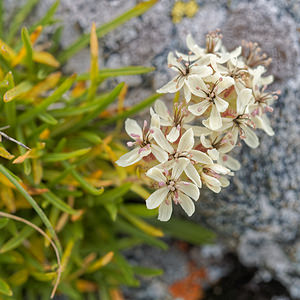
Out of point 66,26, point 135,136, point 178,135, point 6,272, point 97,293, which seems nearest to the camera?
point 178,135

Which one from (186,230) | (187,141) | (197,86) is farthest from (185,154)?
(186,230)

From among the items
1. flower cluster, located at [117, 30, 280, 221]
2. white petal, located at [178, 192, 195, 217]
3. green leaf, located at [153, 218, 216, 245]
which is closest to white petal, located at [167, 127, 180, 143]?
flower cluster, located at [117, 30, 280, 221]

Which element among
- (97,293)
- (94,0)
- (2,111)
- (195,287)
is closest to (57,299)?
(97,293)

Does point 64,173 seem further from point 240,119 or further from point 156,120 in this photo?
point 240,119

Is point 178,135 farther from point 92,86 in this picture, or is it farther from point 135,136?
point 92,86

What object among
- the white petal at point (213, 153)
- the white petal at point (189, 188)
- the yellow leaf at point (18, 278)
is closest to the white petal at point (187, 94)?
the white petal at point (213, 153)

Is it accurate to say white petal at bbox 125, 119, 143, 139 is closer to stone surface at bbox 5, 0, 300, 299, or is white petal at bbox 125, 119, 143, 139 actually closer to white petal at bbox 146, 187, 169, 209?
white petal at bbox 146, 187, 169, 209

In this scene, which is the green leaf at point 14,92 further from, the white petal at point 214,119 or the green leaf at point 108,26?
the white petal at point 214,119
